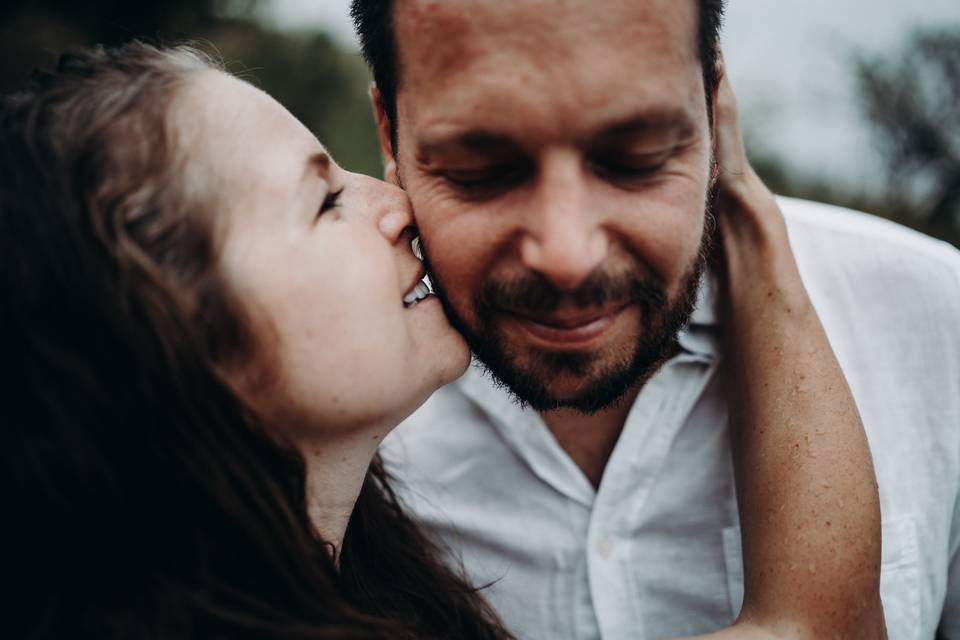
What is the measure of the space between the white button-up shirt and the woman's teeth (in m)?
0.45

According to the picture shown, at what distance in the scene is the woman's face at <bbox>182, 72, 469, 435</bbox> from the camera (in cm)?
149

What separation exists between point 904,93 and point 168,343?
291 inches

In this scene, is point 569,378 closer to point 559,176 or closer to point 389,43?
point 559,176

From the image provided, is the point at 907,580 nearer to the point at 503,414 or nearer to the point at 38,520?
the point at 503,414

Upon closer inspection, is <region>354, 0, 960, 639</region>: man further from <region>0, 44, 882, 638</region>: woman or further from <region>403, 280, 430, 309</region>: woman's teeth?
<region>0, 44, 882, 638</region>: woman

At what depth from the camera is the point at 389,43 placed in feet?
5.65

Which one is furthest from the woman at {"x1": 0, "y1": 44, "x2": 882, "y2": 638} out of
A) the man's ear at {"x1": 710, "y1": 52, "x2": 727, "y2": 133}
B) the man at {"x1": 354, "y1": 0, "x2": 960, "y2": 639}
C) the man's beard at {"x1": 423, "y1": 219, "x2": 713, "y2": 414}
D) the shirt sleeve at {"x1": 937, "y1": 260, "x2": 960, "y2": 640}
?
the man's ear at {"x1": 710, "y1": 52, "x2": 727, "y2": 133}

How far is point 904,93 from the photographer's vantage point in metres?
6.95

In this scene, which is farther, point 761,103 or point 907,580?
point 761,103

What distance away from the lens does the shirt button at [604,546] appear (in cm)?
203

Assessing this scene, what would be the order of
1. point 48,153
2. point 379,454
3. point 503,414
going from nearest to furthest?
1. point 48,153
2. point 503,414
3. point 379,454

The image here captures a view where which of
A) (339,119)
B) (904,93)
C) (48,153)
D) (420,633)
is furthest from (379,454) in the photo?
(339,119)

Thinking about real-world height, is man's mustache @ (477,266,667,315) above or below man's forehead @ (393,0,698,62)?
below

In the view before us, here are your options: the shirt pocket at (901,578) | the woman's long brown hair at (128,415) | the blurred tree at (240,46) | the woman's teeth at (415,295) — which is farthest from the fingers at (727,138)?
the blurred tree at (240,46)
